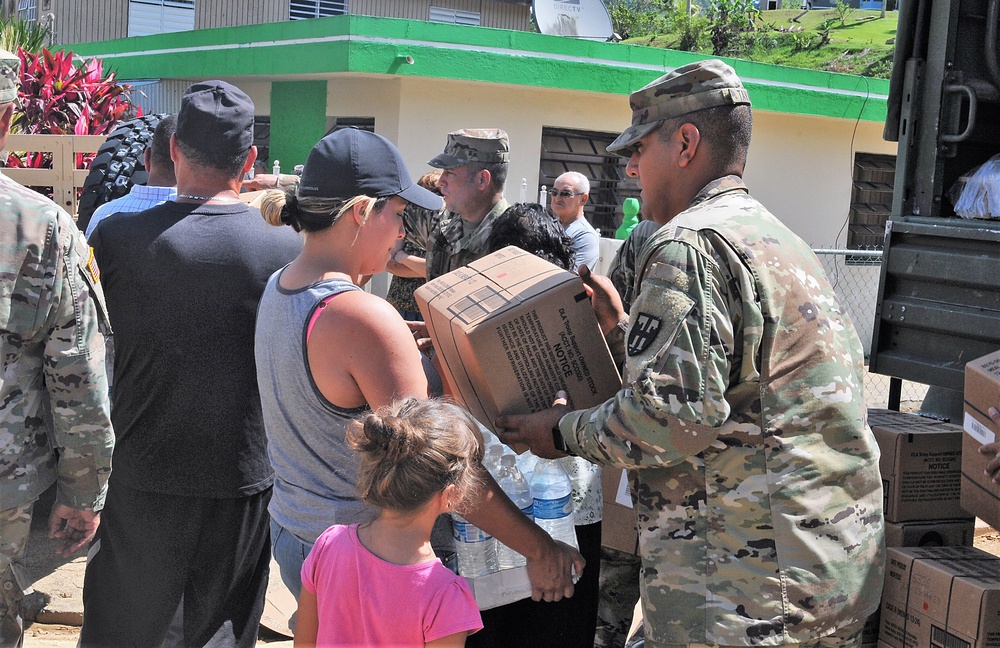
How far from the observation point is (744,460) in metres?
2.04

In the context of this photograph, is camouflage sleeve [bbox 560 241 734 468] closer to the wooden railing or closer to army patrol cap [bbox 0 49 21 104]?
army patrol cap [bbox 0 49 21 104]

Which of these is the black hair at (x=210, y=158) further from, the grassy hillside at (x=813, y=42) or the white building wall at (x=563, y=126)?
the grassy hillside at (x=813, y=42)

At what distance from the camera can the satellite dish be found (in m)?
12.6

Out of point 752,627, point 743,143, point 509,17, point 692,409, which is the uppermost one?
point 509,17

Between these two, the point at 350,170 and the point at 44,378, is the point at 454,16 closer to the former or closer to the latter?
the point at 44,378

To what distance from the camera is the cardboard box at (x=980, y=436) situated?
2547mm

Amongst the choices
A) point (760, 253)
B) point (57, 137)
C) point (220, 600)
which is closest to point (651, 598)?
point (760, 253)

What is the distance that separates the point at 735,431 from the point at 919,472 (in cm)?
118

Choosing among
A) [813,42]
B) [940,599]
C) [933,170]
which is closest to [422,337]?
[940,599]

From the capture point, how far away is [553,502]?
2488mm

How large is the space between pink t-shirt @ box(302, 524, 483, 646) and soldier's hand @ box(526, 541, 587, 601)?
271 millimetres

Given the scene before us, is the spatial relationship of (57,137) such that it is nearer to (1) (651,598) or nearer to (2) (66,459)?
(2) (66,459)

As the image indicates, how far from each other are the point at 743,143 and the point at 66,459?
1.99m

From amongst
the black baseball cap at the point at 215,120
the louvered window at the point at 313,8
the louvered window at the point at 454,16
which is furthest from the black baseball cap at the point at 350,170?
the louvered window at the point at 454,16
